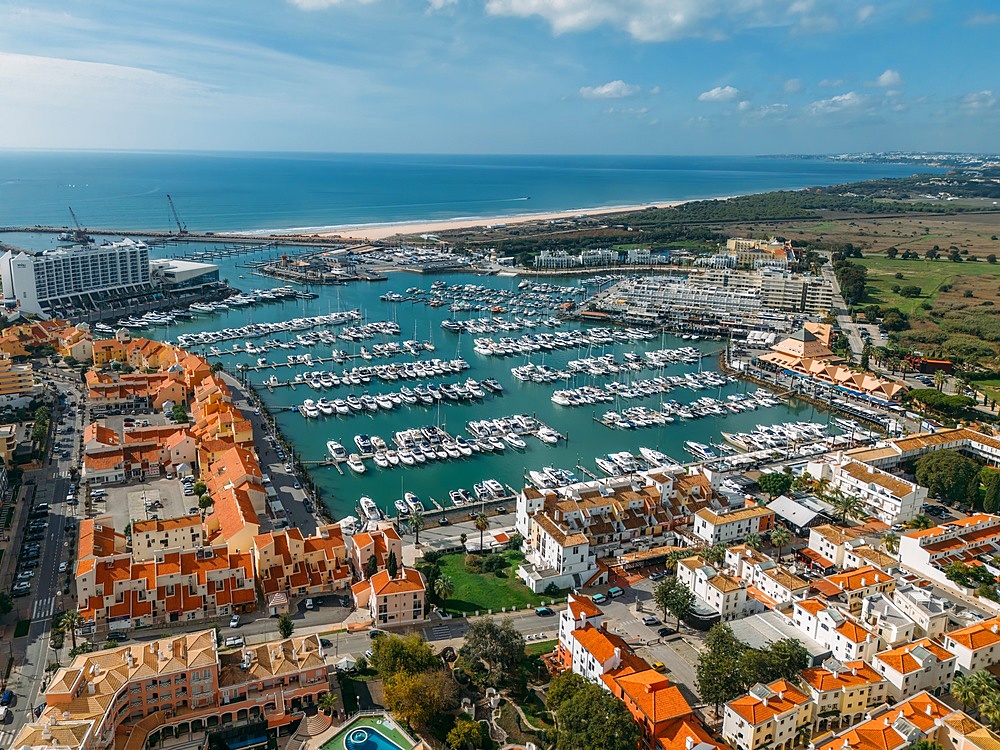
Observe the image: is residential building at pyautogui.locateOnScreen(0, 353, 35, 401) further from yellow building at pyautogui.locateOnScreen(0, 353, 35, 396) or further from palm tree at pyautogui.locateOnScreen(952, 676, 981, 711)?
palm tree at pyautogui.locateOnScreen(952, 676, 981, 711)

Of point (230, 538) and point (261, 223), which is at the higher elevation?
point (261, 223)

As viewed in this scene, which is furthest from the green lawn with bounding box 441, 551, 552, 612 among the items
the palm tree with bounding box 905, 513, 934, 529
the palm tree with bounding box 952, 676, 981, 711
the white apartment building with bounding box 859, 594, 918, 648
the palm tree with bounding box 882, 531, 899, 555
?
the palm tree with bounding box 905, 513, 934, 529

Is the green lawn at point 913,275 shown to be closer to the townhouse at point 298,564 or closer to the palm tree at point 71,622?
the townhouse at point 298,564

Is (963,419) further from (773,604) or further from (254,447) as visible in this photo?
(254,447)

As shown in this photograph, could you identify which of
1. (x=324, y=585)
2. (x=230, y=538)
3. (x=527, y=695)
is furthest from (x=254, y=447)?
(x=527, y=695)

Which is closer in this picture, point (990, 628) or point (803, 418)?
point (990, 628)

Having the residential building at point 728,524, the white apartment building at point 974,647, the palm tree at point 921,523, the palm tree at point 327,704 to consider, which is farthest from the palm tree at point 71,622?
the palm tree at point 921,523

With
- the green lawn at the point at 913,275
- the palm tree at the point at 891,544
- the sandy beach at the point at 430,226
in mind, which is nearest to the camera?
the palm tree at the point at 891,544
